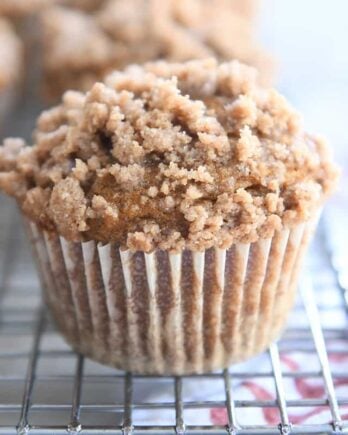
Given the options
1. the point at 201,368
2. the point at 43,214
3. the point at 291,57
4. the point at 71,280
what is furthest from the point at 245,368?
the point at 291,57

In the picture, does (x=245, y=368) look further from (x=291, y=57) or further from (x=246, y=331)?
(x=291, y=57)

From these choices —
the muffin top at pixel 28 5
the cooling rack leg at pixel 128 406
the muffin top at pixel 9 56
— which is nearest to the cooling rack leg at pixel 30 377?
the cooling rack leg at pixel 128 406

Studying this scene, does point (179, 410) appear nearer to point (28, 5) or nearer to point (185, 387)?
point (185, 387)

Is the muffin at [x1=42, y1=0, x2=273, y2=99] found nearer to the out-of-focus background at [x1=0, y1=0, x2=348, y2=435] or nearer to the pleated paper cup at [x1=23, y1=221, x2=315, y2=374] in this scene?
the out-of-focus background at [x1=0, y1=0, x2=348, y2=435]

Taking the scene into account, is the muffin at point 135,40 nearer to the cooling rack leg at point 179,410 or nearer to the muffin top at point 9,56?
the muffin top at point 9,56

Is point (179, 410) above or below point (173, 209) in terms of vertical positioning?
below

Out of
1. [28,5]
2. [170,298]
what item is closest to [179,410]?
[170,298]
